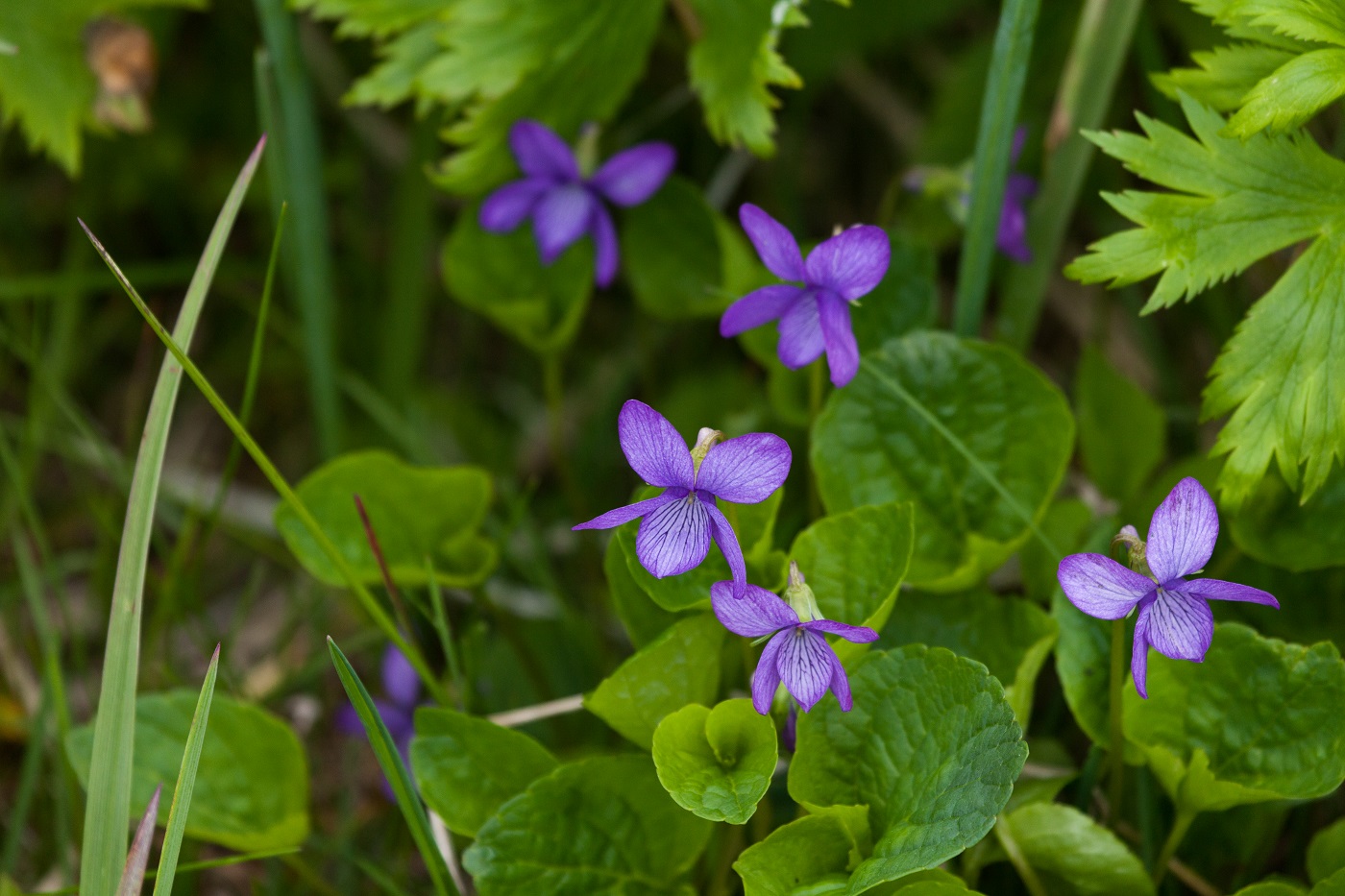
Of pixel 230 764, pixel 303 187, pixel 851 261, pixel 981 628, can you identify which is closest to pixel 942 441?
pixel 981 628

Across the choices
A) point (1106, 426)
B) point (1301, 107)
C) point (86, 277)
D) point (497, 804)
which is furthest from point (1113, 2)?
point (86, 277)

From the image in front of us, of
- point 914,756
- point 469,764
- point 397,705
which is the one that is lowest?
point 397,705

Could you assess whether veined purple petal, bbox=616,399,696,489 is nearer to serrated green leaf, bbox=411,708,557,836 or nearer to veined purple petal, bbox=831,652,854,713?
veined purple petal, bbox=831,652,854,713

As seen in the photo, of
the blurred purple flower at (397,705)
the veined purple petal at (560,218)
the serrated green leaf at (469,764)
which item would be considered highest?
the veined purple petal at (560,218)

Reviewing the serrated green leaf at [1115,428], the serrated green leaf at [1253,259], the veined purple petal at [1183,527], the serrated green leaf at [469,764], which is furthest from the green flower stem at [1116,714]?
the serrated green leaf at [469,764]

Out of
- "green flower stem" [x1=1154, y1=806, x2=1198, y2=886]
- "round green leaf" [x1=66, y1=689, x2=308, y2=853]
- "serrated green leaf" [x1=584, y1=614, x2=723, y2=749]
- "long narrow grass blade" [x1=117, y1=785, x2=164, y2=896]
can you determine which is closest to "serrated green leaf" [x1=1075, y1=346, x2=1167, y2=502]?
"green flower stem" [x1=1154, y1=806, x2=1198, y2=886]

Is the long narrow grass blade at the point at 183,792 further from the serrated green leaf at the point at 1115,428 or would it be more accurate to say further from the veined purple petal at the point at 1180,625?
the serrated green leaf at the point at 1115,428

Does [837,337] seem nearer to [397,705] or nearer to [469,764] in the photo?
[469,764]
